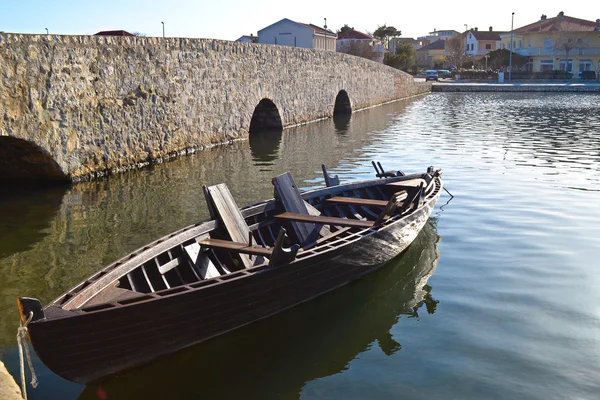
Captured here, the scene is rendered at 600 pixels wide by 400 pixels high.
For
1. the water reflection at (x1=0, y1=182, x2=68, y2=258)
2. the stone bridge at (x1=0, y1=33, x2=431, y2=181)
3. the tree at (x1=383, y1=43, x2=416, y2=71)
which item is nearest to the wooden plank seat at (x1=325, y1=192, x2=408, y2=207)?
the water reflection at (x1=0, y1=182, x2=68, y2=258)

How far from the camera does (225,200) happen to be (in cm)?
750

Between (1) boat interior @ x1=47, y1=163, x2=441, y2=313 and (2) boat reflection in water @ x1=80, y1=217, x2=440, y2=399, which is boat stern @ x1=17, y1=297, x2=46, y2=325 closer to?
(1) boat interior @ x1=47, y1=163, x2=441, y2=313

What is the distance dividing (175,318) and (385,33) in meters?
83.7

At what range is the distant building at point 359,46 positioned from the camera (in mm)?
66812

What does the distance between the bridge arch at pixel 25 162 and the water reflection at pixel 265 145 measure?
16.3 ft

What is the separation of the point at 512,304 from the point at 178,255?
362 cm

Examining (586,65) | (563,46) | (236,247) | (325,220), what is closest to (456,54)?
(563,46)

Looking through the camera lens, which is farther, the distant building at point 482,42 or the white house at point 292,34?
the distant building at point 482,42

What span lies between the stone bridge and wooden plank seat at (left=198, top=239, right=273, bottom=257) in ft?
18.4

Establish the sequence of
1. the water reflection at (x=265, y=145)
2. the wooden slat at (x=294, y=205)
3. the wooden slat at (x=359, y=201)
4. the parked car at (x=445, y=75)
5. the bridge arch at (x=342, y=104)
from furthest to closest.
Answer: the parked car at (x=445, y=75), the bridge arch at (x=342, y=104), the water reflection at (x=265, y=145), the wooden slat at (x=359, y=201), the wooden slat at (x=294, y=205)

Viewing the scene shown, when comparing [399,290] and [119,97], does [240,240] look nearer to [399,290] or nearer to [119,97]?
[399,290]

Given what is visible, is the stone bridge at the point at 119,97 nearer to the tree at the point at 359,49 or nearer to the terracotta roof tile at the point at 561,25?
the tree at the point at 359,49

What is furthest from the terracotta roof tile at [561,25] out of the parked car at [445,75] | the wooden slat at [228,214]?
the wooden slat at [228,214]

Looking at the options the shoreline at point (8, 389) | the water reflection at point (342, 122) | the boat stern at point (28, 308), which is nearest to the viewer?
the shoreline at point (8, 389)
